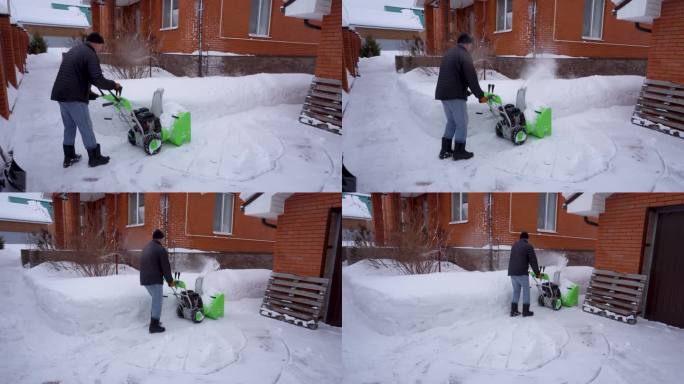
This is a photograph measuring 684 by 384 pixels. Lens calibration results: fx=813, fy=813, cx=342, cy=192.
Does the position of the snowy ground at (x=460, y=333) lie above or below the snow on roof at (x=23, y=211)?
below

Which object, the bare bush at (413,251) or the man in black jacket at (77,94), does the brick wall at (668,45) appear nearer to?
the bare bush at (413,251)

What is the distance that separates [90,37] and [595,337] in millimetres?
3326

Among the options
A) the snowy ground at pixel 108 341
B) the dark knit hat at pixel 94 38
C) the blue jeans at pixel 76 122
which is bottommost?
the snowy ground at pixel 108 341

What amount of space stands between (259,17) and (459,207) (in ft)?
5.02

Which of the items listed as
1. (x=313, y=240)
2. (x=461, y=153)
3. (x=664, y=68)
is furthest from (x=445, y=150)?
(x=664, y=68)

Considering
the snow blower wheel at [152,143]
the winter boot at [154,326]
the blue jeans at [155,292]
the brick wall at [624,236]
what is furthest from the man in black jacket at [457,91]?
the winter boot at [154,326]

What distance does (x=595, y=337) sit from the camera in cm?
483

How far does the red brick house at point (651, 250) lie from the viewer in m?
4.79

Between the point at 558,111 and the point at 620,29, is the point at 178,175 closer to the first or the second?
the point at 558,111

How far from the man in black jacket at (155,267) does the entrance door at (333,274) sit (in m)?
0.93

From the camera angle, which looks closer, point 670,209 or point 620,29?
point 620,29

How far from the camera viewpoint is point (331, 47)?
15.0 ft

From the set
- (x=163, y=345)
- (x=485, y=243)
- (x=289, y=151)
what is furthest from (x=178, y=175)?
(x=485, y=243)

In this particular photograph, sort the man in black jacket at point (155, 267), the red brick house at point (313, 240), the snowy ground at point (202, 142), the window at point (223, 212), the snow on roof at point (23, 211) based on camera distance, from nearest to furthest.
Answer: the snowy ground at point (202, 142), the snow on roof at point (23, 211), the window at point (223, 212), the man in black jacket at point (155, 267), the red brick house at point (313, 240)
